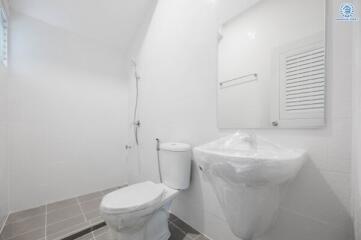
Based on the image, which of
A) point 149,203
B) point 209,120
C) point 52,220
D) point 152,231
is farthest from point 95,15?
point 152,231

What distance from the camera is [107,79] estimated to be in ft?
7.59

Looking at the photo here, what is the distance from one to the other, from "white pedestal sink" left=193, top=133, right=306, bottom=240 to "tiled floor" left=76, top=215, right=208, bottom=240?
64 cm

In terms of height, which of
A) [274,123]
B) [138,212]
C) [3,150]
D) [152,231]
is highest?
[274,123]

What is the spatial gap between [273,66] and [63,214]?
232cm

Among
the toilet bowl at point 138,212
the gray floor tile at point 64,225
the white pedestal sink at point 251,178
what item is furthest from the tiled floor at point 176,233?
the white pedestal sink at point 251,178

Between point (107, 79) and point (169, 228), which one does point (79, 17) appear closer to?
point (107, 79)

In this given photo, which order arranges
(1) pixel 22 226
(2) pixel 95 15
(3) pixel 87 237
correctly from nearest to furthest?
1. (3) pixel 87 237
2. (1) pixel 22 226
3. (2) pixel 95 15

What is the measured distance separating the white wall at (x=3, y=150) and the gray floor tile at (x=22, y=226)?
0.26 ft

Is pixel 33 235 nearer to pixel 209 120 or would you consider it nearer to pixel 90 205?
pixel 90 205

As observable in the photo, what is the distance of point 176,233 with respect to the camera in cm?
137

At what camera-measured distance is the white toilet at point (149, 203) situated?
1008 millimetres

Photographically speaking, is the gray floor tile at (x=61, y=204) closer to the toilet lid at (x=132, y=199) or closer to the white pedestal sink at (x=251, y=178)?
the toilet lid at (x=132, y=199)

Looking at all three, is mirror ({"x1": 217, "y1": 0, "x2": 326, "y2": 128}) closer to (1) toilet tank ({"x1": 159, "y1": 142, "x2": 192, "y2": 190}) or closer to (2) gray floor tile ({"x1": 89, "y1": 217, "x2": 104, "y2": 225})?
(1) toilet tank ({"x1": 159, "y1": 142, "x2": 192, "y2": 190})

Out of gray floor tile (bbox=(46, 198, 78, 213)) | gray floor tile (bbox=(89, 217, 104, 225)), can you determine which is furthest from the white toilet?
Answer: gray floor tile (bbox=(46, 198, 78, 213))
